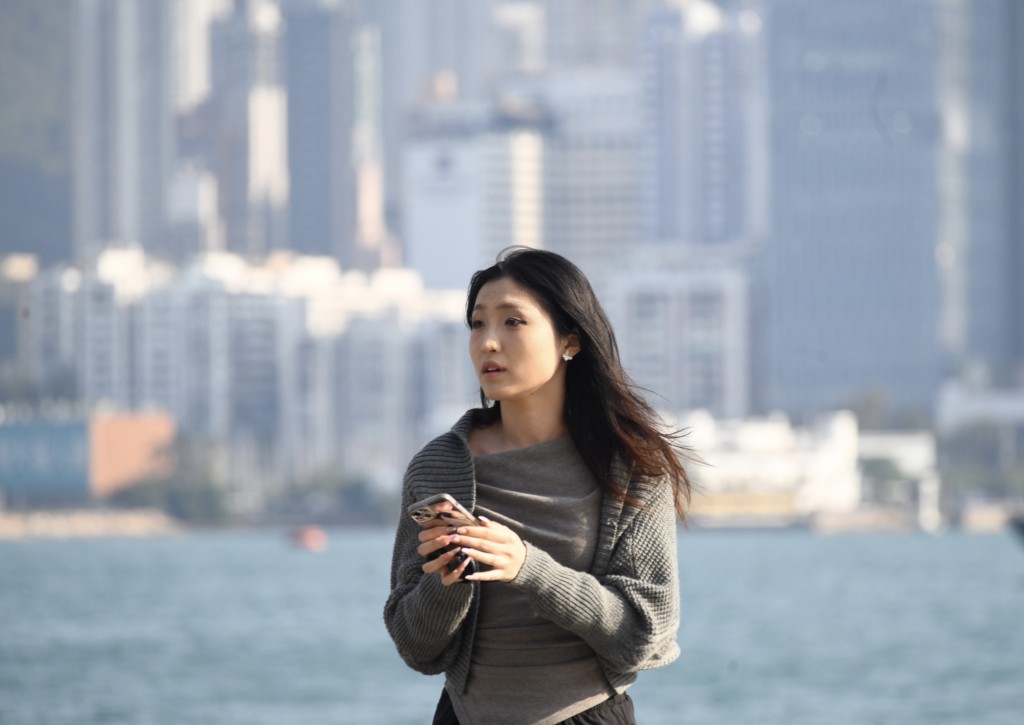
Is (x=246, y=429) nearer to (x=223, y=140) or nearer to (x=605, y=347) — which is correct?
(x=223, y=140)

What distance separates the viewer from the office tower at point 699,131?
123 metres

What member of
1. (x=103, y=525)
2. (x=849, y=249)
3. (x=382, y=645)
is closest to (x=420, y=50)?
(x=849, y=249)

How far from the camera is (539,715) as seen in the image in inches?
108

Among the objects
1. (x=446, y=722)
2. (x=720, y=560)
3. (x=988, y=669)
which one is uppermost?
(x=446, y=722)

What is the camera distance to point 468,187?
122 metres

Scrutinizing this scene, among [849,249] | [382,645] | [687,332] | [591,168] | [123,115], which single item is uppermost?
[123,115]

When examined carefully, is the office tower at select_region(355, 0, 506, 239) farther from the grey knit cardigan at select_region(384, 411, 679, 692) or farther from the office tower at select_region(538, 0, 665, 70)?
the grey knit cardigan at select_region(384, 411, 679, 692)

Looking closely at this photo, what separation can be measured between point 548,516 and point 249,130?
472 ft

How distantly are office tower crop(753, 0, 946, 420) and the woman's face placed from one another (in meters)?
103

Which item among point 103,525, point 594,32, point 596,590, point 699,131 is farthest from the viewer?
point 594,32

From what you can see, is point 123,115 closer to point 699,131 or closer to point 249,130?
point 249,130

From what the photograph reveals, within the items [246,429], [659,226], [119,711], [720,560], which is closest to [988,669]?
[119,711]

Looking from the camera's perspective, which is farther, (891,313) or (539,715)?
(891,313)

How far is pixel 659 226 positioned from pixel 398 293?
61.6ft
